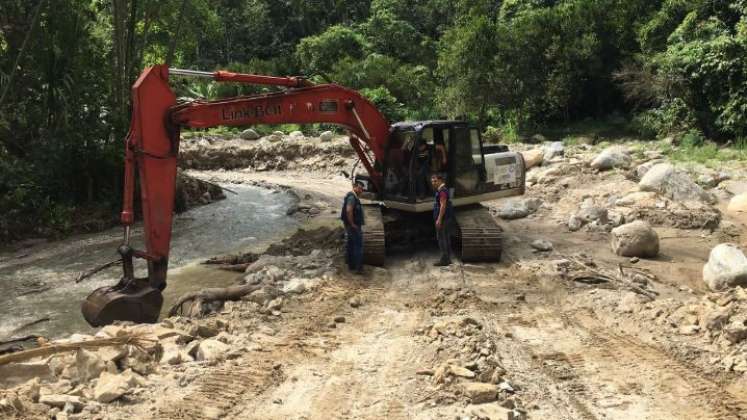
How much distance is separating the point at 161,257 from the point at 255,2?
43887 millimetres

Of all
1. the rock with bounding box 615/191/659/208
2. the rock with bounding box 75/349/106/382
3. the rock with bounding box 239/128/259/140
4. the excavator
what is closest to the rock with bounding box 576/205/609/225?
the rock with bounding box 615/191/659/208

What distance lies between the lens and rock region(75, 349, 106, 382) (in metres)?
5.32

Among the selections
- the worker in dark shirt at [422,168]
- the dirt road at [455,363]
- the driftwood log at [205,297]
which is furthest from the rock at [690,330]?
the driftwood log at [205,297]

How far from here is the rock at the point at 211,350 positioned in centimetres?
596

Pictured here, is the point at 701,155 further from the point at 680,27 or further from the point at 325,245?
the point at 325,245

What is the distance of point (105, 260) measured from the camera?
12102 millimetres

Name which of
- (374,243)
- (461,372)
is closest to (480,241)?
(374,243)

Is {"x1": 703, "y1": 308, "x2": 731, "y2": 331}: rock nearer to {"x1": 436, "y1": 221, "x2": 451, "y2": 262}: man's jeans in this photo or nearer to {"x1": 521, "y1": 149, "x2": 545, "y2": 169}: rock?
{"x1": 436, "y1": 221, "x2": 451, "y2": 262}: man's jeans

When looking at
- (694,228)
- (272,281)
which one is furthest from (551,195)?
(272,281)

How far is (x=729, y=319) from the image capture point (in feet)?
20.3

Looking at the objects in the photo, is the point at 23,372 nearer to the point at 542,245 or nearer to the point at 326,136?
the point at 542,245

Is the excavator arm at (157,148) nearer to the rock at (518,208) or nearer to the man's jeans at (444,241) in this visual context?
the man's jeans at (444,241)

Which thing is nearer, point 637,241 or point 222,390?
Result: point 222,390

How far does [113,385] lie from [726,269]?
23.9 feet
